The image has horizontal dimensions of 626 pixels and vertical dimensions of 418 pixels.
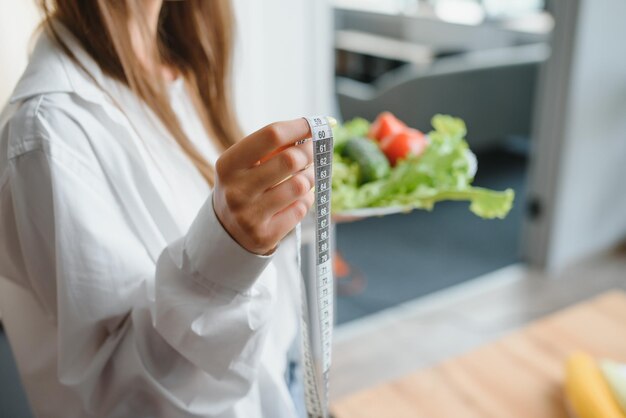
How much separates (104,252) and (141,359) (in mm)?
120

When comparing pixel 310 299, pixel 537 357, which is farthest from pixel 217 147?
pixel 310 299

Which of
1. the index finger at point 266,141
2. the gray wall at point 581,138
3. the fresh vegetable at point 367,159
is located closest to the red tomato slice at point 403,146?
the fresh vegetable at point 367,159

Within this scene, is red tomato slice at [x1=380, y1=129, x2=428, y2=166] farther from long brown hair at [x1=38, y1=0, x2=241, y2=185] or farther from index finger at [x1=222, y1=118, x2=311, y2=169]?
index finger at [x1=222, y1=118, x2=311, y2=169]

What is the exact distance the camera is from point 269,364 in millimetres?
812

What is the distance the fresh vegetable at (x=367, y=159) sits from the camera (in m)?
1.05

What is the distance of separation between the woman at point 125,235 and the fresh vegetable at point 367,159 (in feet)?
1.19

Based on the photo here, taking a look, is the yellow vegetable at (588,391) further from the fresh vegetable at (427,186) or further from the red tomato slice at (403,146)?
the red tomato slice at (403,146)

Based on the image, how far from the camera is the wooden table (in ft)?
3.36

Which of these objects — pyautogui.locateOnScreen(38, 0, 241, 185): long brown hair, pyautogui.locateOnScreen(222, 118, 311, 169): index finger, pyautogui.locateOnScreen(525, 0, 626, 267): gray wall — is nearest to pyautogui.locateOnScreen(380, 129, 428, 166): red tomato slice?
pyautogui.locateOnScreen(38, 0, 241, 185): long brown hair

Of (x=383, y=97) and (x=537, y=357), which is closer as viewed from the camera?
(x=537, y=357)

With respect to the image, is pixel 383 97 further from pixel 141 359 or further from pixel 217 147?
pixel 141 359

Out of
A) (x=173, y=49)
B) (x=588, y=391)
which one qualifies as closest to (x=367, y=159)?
(x=173, y=49)

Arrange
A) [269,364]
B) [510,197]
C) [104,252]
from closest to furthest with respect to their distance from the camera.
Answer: [104,252] < [269,364] < [510,197]

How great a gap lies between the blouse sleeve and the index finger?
0.24ft
